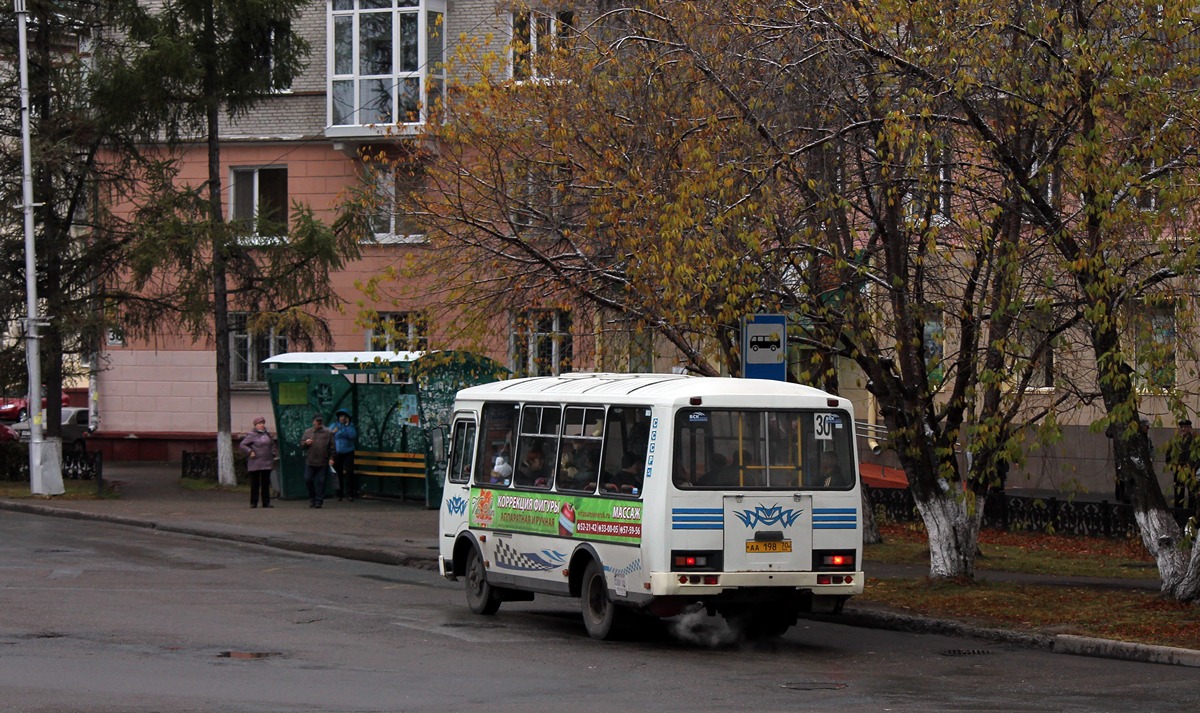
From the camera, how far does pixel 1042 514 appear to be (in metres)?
24.1

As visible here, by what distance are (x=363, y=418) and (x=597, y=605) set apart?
17692 millimetres

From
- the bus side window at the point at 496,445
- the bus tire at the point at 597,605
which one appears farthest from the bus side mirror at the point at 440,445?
the bus tire at the point at 597,605

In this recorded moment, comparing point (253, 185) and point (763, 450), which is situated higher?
point (253, 185)

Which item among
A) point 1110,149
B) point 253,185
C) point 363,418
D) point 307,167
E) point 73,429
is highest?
point 307,167

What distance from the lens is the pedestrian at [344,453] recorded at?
3014 centimetres

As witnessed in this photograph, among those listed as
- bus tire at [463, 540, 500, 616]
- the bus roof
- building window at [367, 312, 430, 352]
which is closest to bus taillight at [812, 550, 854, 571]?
the bus roof

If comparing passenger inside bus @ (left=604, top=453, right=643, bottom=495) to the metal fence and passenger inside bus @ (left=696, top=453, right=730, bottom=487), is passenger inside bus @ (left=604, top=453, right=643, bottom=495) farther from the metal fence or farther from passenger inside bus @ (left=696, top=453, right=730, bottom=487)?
the metal fence

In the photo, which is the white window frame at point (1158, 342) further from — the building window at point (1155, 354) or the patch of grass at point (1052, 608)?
the patch of grass at point (1052, 608)

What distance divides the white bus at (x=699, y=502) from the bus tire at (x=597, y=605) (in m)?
0.01

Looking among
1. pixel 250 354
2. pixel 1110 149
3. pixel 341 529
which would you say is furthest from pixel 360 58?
pixel 1110 149

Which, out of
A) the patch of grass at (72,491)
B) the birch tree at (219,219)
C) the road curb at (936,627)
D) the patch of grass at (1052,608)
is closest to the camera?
the road curb at (936,627)

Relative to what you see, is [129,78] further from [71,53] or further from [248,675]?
[248,675]

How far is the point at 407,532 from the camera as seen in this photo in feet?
80.4

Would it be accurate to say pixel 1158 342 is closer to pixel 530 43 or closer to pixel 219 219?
pixel 530 43
